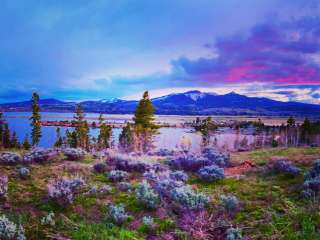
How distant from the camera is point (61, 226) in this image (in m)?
6.24

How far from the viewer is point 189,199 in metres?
7.33

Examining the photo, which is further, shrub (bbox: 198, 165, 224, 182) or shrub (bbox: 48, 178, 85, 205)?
shrub (bbox: 198, 165, 224, 182)

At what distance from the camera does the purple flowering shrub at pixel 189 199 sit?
23.5ft

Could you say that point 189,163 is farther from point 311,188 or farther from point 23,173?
point 23,173

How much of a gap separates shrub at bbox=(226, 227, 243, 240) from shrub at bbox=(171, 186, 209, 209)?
1.22 meters

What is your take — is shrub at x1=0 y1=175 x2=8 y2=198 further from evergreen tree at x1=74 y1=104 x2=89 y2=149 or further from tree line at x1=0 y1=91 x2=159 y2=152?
evergreen tree at x1=74 y1=104 x2=89 y2=149

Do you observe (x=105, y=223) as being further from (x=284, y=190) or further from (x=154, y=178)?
(x=284, y=190)

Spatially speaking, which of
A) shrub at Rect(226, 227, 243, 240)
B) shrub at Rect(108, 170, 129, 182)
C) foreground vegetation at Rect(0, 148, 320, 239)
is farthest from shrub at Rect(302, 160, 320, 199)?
shrub at Rect(108, 170, 129, 182)

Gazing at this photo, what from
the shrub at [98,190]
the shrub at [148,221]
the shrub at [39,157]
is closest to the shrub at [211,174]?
the shrub at [98,190]

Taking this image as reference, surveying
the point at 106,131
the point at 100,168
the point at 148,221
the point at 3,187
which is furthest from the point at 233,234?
A: the point at 106,131

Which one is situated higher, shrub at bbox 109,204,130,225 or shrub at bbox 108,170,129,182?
shrub at bbox 108,170,129,182

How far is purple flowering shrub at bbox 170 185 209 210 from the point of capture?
717cm

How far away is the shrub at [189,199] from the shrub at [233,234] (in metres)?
1.22

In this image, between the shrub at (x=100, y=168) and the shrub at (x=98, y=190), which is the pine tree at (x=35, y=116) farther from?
the shrub at (x=98, y=190)
